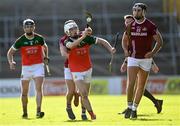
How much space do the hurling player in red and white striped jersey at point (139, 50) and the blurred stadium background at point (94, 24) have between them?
23.4 m

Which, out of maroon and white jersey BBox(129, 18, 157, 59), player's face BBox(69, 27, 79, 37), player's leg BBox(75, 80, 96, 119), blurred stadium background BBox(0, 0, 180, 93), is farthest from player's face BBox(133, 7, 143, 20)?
blurred stadium background BBox(0, 0, 180, 93)

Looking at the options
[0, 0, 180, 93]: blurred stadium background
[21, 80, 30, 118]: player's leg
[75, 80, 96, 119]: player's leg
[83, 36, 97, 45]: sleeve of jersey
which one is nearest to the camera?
[75, 80, 96, 119]: player's leg

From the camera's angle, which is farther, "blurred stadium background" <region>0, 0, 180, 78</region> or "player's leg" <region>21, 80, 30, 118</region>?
"blurred stadium background" <region>0, 0, 180, 78</region>

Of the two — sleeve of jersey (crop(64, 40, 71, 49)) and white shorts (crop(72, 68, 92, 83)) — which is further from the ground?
sleeve of jersey (crop(64, 40, 71, 49))

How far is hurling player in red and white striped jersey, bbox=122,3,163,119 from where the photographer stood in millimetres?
16766

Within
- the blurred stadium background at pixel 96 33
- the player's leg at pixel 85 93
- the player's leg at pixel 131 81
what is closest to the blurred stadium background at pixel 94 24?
the blurred stadium background at pixel 96 33

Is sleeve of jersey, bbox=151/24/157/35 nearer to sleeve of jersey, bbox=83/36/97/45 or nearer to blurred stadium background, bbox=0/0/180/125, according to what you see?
sleeve of jersey, bbox=83/36/97/45

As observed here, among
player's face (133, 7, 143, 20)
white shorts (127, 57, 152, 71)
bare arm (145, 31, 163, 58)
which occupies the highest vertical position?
player's face (133, 7, 143, 20)

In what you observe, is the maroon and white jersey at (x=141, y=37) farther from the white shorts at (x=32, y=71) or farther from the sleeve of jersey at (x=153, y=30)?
the white shorts at (x=32, y=71)

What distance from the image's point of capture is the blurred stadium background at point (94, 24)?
Result: 4272 cm

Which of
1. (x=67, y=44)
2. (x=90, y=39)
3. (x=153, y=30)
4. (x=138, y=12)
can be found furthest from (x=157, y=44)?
(x=67, y=44)

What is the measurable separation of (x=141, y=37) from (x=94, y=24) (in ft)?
95.9

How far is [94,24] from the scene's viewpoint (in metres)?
46.1

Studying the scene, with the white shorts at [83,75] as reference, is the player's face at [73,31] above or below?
above
